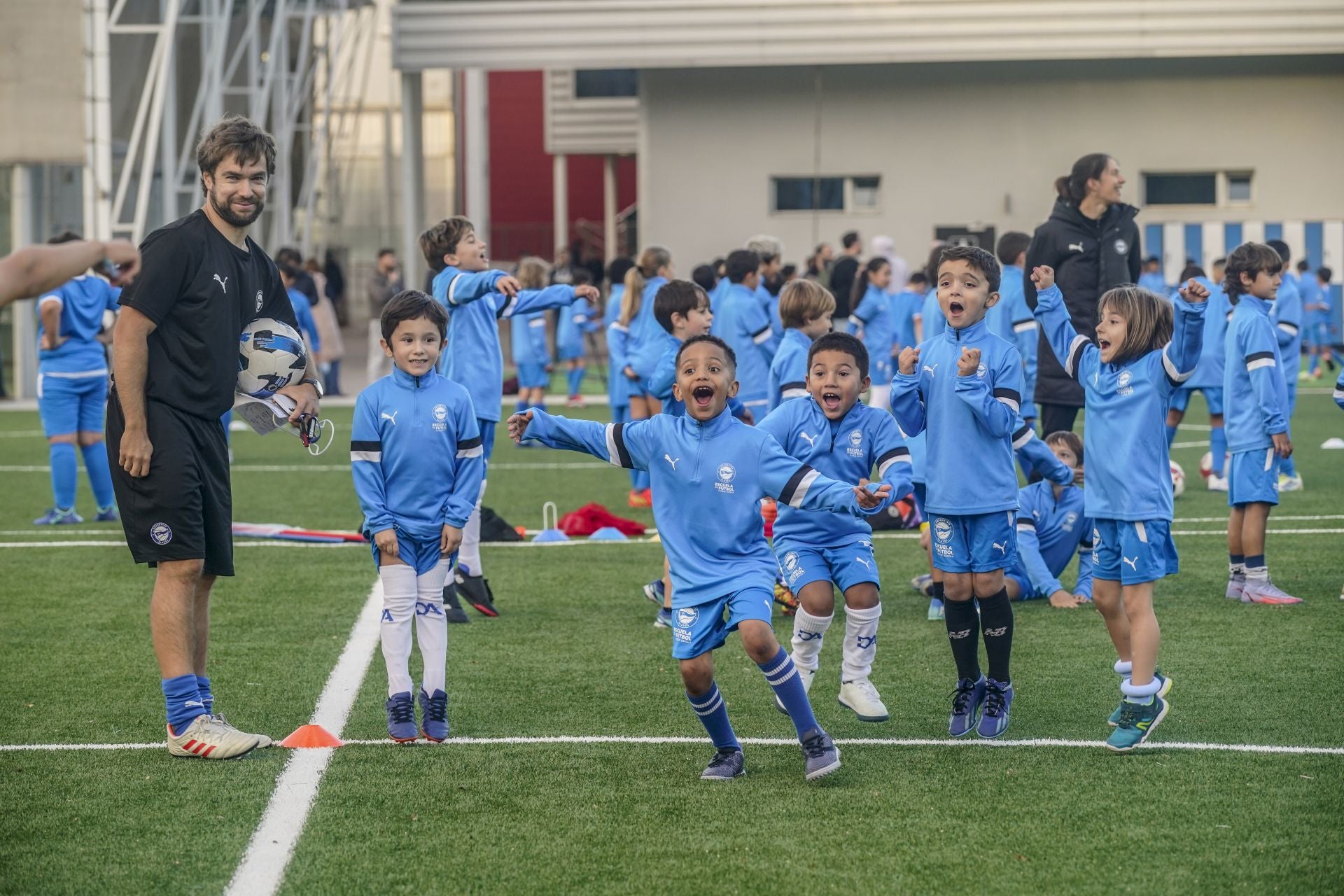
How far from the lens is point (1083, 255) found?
8.80 m

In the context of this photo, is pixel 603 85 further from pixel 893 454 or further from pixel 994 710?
pixel 994 710

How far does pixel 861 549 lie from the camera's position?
6164 mm

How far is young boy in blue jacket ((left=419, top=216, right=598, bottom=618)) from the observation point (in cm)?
811

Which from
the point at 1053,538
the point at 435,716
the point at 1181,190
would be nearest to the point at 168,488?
the point at 435,716

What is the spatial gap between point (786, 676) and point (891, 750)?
70 centimetres

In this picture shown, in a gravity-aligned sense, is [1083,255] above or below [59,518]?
above

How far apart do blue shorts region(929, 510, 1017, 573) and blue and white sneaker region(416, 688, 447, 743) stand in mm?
1938

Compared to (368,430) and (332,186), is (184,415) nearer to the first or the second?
(368,430)

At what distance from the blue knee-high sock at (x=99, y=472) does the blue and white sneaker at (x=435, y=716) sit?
276 inches

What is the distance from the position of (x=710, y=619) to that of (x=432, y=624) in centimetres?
130

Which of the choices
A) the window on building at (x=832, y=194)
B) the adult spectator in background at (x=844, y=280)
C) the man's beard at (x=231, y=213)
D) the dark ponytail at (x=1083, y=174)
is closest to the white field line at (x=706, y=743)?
the man's beard at (x=231, y=213)

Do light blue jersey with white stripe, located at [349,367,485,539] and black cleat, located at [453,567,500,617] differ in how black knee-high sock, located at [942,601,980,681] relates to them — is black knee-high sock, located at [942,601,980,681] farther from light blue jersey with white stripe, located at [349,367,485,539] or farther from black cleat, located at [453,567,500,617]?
black cleat, located at [453,567,500,617]

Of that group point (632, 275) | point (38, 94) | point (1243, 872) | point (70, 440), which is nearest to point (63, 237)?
point (70, 440)

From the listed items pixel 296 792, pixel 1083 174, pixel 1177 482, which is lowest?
pixel 296 792
